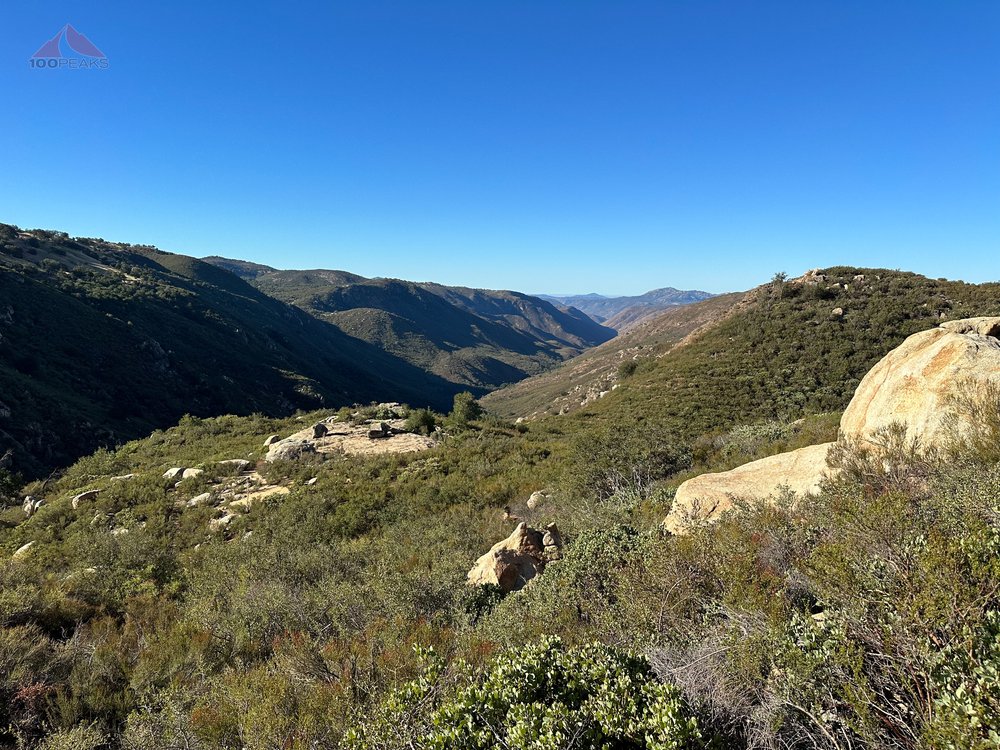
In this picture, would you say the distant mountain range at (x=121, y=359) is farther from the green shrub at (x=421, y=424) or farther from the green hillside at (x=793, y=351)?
the green hillside at (x=793, y=351)

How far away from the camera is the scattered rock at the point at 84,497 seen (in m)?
14.9

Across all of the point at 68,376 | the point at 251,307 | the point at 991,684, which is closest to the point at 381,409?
the point at 991,684

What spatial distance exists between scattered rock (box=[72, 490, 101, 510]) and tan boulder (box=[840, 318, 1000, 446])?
22740mm

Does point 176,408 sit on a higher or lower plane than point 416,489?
lower

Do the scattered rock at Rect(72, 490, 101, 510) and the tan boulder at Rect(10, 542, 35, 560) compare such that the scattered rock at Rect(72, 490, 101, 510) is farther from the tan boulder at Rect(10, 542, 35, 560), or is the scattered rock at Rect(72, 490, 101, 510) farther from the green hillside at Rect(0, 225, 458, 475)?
the green hillside at Rect(0, 225, 458, 475)

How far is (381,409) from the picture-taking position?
2808 centimetres

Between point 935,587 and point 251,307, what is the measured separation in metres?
122

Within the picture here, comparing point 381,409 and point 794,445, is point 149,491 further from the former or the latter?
point 794,445

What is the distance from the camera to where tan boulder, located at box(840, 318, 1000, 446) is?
702 centimetres

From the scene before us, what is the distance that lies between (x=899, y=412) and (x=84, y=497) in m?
23.6

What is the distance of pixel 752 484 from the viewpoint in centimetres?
834

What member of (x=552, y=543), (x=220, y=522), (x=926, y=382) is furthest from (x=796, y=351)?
(x=220, y=522)

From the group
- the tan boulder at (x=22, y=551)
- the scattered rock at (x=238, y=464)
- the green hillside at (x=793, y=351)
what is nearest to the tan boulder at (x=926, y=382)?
the green hillside at (x=793, y=351)

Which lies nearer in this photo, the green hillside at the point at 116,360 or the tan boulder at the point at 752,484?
the tan boulder at the point at 752,484
